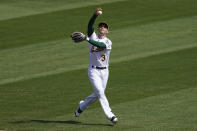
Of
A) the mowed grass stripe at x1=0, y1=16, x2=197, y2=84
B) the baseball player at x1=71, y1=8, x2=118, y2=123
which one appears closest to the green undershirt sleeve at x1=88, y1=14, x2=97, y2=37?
the baseball player at x1=71, y1=8, x2=118, y2=123

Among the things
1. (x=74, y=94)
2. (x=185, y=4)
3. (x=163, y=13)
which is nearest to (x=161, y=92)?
(x=74, y=94)

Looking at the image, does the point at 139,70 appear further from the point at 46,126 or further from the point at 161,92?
the point at 46,126

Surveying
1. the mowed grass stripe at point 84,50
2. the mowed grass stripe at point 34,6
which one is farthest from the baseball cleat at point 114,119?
the mowed grass stripe at point 34,6

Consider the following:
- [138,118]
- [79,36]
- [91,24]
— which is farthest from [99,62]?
[138,118]

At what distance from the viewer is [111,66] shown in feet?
58.7

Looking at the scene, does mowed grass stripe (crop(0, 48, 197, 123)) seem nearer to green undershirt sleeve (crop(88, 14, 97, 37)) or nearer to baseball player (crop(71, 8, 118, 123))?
baseball player (crop(71, 8, 118, 123))

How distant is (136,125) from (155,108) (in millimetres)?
1440

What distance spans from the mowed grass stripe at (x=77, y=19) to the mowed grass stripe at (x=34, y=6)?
43 centimetres

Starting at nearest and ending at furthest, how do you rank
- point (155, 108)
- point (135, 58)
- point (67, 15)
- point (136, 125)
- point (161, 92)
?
point (136, 125) → point (155, 108) → point (161, 92) → point (135, 58) → point (67, 15)

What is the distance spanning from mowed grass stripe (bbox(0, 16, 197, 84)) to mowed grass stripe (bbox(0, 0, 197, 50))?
59 cm

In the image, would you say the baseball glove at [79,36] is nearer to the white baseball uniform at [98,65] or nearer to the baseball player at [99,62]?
the baseball player at [99,62]

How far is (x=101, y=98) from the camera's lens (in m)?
12.6

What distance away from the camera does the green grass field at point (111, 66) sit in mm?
13133

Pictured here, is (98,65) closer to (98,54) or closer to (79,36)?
(98,54)
